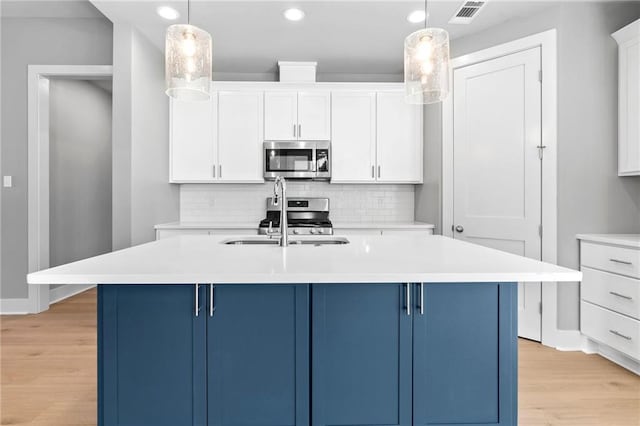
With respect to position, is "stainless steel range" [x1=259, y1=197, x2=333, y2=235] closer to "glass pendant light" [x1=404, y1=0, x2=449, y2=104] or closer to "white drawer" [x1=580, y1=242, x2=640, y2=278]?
"white drawer" [x1=580, y1=242, x2=640, y2=278]

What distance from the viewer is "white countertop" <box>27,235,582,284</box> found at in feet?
4.22

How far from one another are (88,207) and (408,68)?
4485 mm

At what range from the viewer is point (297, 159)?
157 inches

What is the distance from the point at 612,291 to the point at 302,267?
7.78ft

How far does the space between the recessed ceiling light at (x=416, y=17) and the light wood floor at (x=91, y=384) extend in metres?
2.73

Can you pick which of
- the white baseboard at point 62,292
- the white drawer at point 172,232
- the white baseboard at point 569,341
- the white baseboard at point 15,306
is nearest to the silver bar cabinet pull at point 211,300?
the white drawer at point 172,232

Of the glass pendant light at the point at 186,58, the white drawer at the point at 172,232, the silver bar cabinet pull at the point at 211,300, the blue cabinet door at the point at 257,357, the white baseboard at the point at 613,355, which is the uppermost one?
the glass pendant light at the point at 186,58

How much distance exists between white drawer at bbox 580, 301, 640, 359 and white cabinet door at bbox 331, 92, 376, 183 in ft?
7.24

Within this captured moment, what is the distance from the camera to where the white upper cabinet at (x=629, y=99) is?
2.67 m

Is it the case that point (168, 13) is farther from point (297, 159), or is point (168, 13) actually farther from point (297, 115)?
point (297, 159)

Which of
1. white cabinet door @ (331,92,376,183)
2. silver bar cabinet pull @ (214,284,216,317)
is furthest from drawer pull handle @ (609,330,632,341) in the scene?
silver bar cabinet pull @ (214,284,216,317)

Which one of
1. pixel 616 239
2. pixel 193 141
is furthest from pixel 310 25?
pixel 616 239

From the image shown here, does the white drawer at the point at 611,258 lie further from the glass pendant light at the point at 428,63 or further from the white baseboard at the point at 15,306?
the white baseboard at the point at 15,306

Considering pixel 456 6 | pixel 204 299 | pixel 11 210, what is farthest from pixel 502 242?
pixel 11 210
